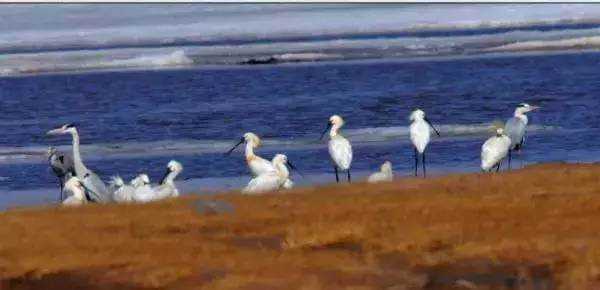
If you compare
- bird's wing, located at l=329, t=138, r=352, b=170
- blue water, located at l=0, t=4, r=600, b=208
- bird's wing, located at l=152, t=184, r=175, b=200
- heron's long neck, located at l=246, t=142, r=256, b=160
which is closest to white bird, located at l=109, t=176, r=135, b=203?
bird's wing, located at l=152, t=184, r=175, b=200

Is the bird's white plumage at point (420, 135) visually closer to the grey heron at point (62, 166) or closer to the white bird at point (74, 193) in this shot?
the grey heron at point (62, 166)

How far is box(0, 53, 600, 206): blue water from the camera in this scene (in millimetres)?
22172

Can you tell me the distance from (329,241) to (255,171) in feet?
Answer: 21.4

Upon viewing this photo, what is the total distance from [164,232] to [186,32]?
5747 centimetres

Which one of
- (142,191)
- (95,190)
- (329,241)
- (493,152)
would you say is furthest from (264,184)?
(329,241)

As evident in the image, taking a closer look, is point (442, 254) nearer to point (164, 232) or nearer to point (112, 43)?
point (164, 232)

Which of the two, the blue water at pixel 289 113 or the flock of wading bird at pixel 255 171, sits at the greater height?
the blue water at pixel 289 113

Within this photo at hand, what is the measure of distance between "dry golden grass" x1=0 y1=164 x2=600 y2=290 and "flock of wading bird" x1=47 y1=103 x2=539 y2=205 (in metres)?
1.35

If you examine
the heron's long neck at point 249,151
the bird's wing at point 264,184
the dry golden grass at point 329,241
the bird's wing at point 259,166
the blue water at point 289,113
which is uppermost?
the blue water at point 289,113

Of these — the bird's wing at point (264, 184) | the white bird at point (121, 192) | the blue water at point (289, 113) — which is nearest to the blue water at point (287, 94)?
the blue water at point (289, 113)

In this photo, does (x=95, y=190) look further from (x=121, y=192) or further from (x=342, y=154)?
(x=342, y=154)

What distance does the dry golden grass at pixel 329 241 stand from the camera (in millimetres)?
10281

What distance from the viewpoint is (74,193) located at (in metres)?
17.3

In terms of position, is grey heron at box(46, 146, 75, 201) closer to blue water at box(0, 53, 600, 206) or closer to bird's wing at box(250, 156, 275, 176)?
blue water at box(0, 53, 600, 206)
